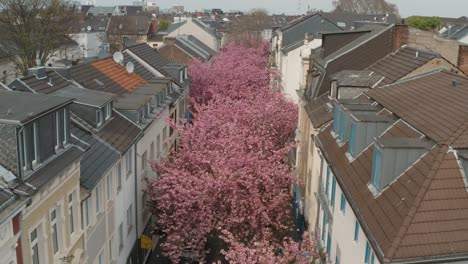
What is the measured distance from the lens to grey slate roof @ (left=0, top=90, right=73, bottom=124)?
11.1 m

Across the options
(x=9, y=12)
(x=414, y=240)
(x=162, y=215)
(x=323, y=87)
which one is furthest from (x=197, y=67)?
(x=414, y=240)

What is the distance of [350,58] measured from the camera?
2630 centimetres

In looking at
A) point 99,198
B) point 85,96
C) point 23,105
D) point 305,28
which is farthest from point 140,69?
point 23,105

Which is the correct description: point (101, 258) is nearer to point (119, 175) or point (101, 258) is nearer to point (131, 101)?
point (119, 175)

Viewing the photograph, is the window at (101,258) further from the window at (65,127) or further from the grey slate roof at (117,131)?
the window at (65,127)

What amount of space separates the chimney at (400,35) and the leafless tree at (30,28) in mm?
30113

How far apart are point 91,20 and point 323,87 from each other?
8858 centimetres

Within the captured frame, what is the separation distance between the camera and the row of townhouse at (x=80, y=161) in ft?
35.8

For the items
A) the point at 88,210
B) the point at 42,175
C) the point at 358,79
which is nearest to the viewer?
the point at 42,175

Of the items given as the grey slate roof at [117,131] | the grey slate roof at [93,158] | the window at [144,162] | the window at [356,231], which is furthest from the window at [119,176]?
the window at [356,231]

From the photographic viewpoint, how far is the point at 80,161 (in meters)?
15.9

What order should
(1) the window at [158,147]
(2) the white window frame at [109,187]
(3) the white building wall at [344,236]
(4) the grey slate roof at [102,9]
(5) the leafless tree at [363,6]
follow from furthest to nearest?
(4) the grey slate roof at [102,9] < (5) the leafless tree at [363,6] < (1) the window at [158,147] < (2) the white window frame at [109,187] < (3) the white building wall at [344,236]

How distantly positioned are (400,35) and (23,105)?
18312 mm

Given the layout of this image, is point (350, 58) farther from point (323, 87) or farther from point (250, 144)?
point (250, 144)
